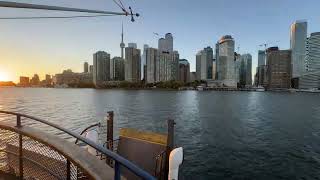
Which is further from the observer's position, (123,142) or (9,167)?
(123,142)

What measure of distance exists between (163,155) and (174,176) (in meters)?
1.84

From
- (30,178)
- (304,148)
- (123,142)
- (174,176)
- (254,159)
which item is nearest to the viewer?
(30,178)

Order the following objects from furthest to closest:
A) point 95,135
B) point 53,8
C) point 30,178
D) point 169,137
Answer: point 95,135
point 169,137
point 53,8
point 30,178

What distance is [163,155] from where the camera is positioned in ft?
39.3

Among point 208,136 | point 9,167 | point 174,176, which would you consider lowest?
point 208,136

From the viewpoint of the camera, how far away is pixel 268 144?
108 ft

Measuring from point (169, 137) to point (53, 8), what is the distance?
256 inches

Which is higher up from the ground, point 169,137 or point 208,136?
point 169,137

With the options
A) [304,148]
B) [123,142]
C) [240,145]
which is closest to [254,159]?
[240,145]

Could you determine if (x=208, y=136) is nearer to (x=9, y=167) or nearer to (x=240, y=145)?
(x=240, y=145)

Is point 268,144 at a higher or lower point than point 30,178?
lower

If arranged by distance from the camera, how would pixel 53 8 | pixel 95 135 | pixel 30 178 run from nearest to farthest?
pixel 30 178 → pixel 53 8 → pixel 95 135

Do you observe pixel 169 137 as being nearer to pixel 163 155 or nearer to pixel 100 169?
pixel 163 155

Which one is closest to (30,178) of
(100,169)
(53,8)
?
(100,169)
